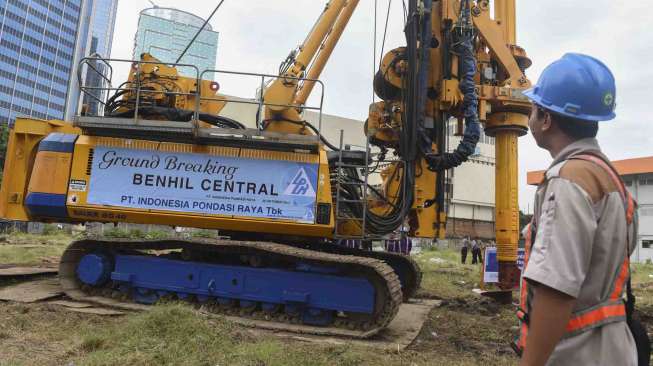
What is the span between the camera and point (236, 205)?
21.1ft

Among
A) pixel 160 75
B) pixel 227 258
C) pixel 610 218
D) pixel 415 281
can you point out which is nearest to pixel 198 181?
pixel 227 258

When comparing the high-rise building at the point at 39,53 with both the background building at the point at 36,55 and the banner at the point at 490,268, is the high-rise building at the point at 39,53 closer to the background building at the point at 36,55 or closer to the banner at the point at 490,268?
the background building at the point at 36,55

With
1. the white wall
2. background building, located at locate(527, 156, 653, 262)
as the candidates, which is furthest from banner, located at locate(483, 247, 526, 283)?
the white wall

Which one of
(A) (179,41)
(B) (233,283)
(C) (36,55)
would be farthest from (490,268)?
(C) (36,55)

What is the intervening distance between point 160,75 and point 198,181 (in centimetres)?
206

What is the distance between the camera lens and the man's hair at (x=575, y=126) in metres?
1.64

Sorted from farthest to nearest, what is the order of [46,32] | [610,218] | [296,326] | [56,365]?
1. [46,32]
2. [296,326]
3. [56,365]
4. [610,218]

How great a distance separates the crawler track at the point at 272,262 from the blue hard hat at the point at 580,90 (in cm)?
441

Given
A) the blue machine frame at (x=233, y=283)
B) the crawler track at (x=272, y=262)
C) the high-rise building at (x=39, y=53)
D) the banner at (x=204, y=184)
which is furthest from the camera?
the high-rise building at (x=39, y=53)

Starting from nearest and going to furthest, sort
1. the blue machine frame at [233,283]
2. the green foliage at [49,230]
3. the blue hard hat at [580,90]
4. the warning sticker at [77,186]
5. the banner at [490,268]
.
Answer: the blue hard hat at [580,90]
the blue machine frame at [233,283]
the warning sticker at [77,186]
the banner at [490,268]
the green foliage at [49,230]

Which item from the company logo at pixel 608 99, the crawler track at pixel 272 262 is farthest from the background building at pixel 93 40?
the company logo at pixel 608 99

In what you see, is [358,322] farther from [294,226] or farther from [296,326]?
[294,226]

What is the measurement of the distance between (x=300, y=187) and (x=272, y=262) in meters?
1.09

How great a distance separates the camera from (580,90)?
1608mm
